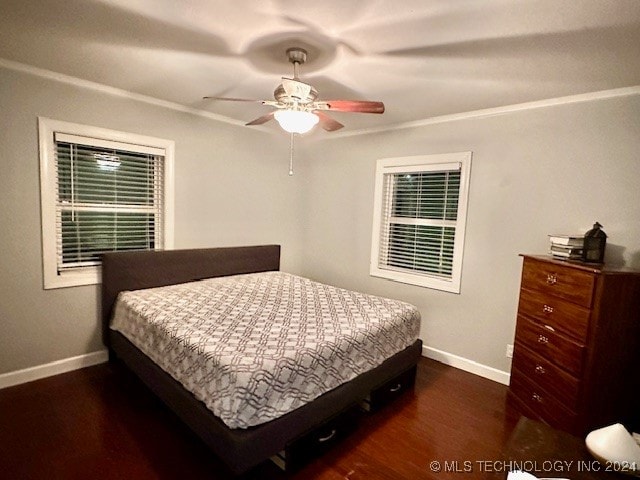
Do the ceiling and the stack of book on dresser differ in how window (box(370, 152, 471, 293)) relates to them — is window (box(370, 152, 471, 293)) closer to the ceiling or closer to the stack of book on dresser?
the ceiling

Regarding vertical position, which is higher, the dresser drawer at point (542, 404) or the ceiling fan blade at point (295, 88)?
the ceiling fan blade at point (295, 88)

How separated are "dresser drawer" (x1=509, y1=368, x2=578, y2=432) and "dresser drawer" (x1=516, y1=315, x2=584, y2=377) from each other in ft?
0.84

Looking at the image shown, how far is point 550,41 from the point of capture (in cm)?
178

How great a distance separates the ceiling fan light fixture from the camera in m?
2.02

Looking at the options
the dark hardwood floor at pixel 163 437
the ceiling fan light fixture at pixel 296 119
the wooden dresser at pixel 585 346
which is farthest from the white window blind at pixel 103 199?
the wooden dresser at pixel 585 346

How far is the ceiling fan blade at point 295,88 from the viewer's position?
1.85 meters

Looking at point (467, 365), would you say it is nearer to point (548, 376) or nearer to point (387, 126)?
point (548, 376)

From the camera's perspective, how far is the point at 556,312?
7.23 feet

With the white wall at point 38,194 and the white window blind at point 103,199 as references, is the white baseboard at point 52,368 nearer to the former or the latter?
the white wall at point 38,194

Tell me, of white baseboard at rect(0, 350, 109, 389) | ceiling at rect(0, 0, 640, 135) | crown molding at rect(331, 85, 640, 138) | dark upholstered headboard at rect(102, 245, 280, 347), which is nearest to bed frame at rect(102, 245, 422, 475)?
dark upholstered headboard at rect(102, 245, 280, 347)

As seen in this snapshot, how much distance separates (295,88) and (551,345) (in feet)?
7.94

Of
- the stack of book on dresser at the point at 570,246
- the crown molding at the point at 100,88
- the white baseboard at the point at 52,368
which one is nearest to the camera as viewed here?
the stack of book on dresser at the point at 570,246

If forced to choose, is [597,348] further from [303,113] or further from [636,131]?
[303,113]

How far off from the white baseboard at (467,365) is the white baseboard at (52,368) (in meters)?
3.26
